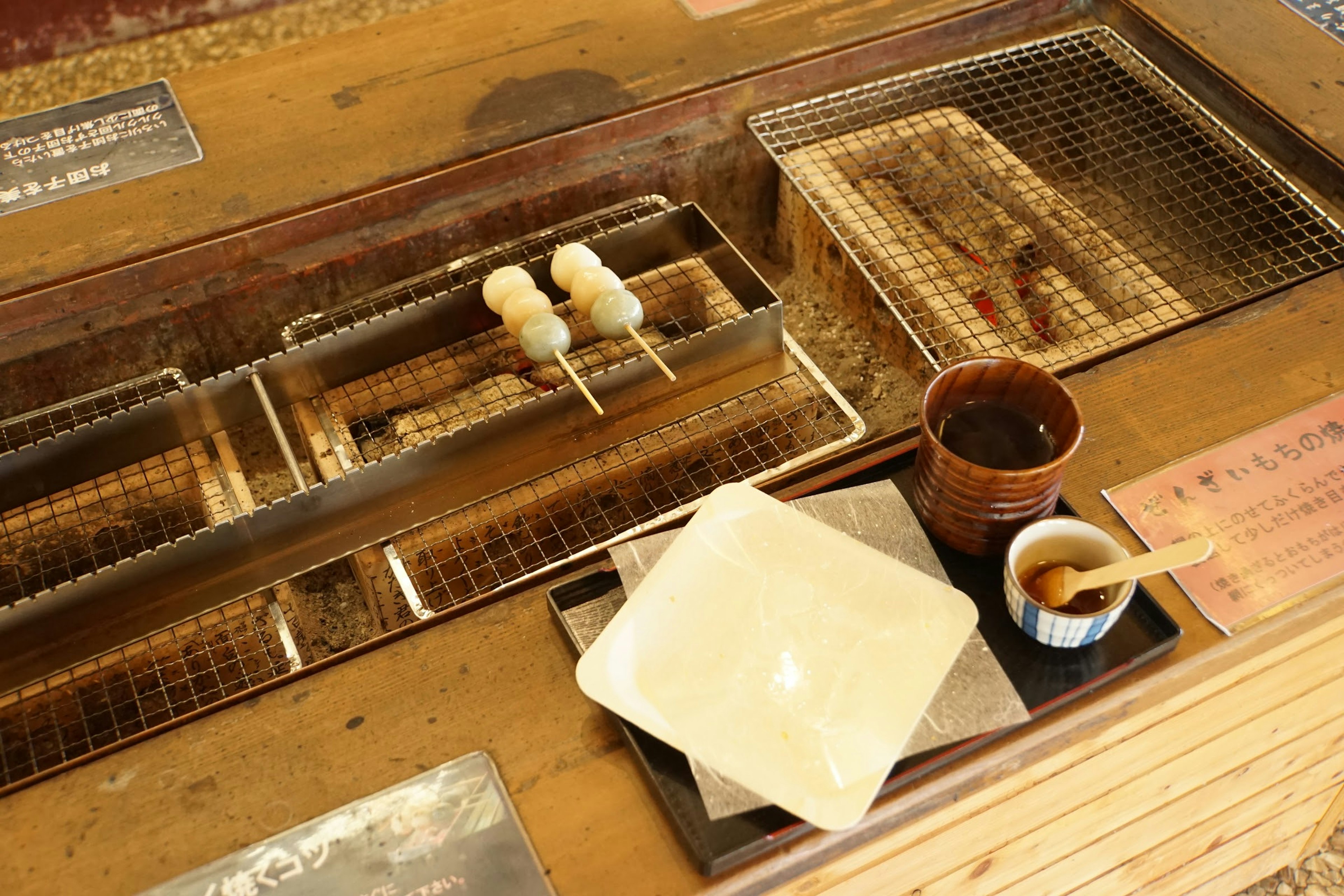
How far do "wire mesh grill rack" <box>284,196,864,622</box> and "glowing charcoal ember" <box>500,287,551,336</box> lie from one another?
0.16m

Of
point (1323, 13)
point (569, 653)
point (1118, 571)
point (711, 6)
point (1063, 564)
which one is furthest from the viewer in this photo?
point (711, 6)

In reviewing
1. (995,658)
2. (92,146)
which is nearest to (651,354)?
(995,658)

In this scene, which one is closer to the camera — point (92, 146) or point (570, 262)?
point (570, 262)

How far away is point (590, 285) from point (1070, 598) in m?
1.04

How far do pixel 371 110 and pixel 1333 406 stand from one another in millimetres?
2008

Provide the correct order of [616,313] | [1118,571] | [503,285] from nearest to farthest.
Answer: [1118,571] → [616,313] → [503,285]

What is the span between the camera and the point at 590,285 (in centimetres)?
188

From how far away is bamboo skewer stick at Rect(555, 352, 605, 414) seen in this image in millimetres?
1688

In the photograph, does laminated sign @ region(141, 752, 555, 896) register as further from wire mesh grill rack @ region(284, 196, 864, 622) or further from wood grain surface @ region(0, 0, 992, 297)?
wood grain surface @ region(0, 0, 992, 297)

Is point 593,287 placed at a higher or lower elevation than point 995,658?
higher

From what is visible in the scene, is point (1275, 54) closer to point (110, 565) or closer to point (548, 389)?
point (548, 389)

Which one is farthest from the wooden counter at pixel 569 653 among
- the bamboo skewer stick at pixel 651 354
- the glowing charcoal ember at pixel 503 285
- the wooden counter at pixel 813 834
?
the bamboo skewer stick at pixel 651 354

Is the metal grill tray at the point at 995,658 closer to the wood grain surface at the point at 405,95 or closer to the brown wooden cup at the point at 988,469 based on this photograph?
the brown wooden cup at the point at 988,469

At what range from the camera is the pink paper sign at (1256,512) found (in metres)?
1.41
